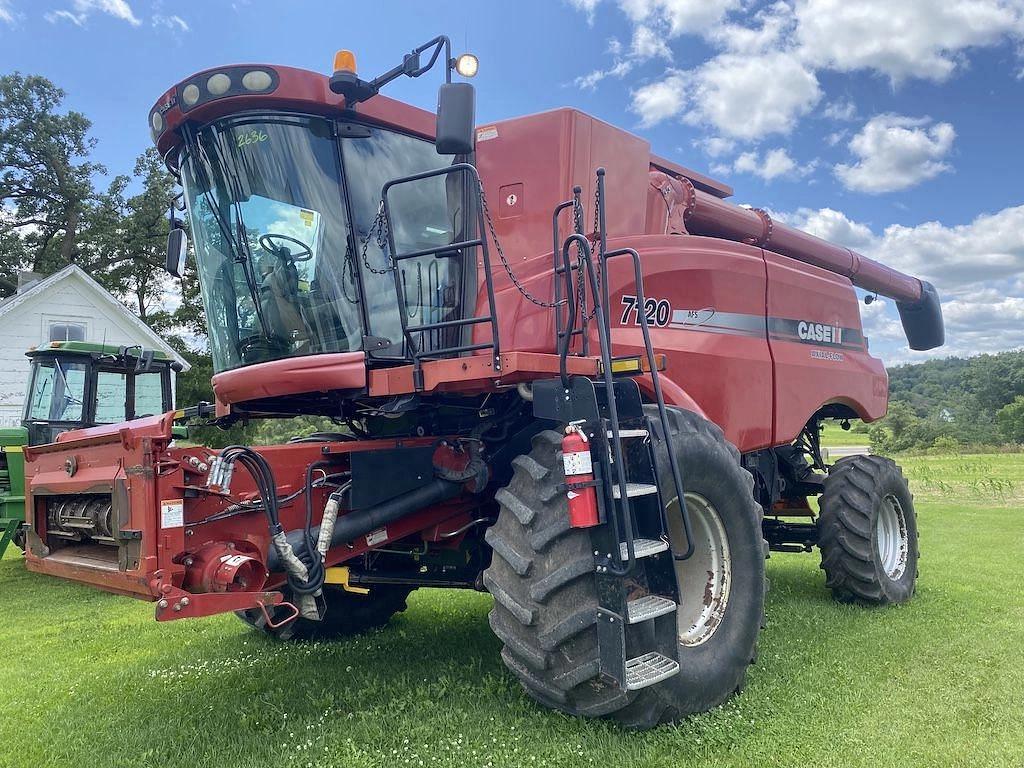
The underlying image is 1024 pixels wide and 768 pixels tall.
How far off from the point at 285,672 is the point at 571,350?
255 cm

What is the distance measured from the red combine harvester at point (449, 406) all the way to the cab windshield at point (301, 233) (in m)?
0.01

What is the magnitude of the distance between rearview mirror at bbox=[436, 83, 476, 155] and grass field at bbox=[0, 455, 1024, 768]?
A: 2585 millimetres

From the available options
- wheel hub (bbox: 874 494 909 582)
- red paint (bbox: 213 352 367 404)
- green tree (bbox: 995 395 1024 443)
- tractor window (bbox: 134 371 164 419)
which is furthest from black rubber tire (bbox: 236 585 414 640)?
green tree (bbox: 995 395 1024 443)

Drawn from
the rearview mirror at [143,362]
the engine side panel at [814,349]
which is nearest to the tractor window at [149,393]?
the rearview mirror at [143,362]

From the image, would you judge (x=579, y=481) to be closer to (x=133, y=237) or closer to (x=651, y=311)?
(x=651, y=311)

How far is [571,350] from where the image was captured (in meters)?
4.35

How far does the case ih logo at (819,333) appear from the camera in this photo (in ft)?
20.4

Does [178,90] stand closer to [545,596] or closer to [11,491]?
[545,596]

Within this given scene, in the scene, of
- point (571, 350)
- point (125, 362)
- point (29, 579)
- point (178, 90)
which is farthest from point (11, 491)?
point (571, 350)

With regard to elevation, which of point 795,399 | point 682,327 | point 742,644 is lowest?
point 742,644

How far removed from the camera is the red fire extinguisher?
3.25 meters

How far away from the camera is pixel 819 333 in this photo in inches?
254

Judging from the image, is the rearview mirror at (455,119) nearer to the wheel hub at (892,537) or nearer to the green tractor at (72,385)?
the wheel hub at (892,537)

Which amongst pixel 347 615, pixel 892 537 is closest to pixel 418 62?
pixel 347 615
